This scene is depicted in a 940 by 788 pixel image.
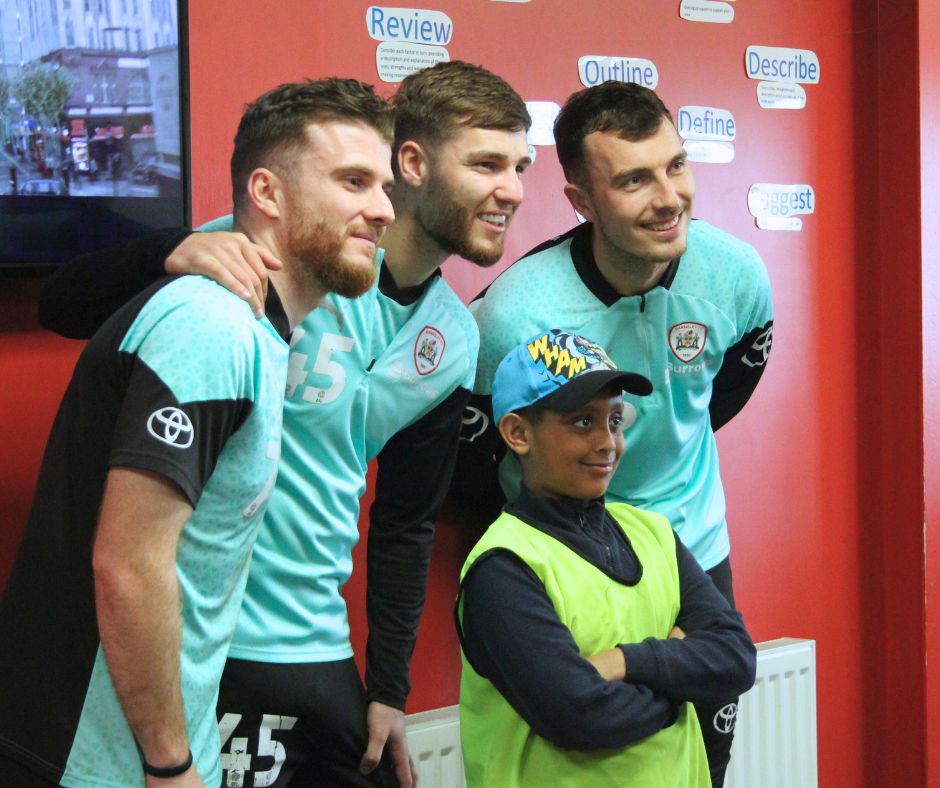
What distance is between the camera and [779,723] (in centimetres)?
270

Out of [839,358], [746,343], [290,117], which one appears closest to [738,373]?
[746,343]

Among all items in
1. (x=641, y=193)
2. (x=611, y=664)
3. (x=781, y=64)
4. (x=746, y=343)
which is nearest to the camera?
(x=611, y=664)

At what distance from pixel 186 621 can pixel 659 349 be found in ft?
3.58

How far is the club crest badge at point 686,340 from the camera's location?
2121 mm

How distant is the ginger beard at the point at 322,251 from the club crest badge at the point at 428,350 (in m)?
0.32

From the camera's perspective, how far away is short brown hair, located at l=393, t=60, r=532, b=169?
6.04 ft

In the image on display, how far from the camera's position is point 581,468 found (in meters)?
1.59

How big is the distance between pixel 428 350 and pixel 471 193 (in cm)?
25

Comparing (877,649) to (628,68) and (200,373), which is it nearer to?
(628,68)

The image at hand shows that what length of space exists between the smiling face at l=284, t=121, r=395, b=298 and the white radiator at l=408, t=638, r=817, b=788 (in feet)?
5.19

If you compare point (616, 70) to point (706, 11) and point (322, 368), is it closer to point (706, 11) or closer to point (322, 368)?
point (706, 11)

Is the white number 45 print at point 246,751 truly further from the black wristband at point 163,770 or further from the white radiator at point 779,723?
the white radiator at point 779,723

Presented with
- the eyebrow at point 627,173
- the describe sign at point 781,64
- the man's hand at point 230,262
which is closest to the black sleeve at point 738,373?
the eyebrow at point 627,173

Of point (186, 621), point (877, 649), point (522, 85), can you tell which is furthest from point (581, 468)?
point (877, 649)
